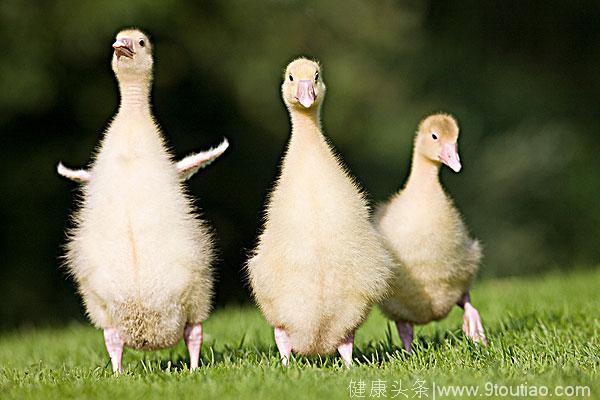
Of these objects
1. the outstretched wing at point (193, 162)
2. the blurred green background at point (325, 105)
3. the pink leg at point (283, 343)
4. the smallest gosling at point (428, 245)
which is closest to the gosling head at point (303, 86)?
the outstretched wing at point (193, 162)

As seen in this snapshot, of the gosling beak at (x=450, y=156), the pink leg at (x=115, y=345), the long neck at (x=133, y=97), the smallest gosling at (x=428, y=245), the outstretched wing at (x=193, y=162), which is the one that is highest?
the long neck at (x=133, y=97)

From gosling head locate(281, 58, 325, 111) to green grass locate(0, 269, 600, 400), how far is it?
1.49 meters

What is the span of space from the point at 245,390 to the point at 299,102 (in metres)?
1.67

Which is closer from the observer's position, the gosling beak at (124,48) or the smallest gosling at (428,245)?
the gosling beak at (124,48)

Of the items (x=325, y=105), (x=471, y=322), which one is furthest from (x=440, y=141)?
(x=325, y=105)

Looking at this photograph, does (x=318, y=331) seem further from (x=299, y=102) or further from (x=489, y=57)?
(x=489, y=57)

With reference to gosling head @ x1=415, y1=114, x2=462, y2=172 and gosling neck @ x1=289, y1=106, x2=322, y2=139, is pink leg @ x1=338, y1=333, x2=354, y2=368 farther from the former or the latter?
gosling head @ x1=415, y1=114, x2=462, y2=172

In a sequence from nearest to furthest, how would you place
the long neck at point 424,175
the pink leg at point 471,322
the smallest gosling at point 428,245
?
the smallest gosling at point 428,245 < the pink leg at point 471,322 < the long neck at point 424,175

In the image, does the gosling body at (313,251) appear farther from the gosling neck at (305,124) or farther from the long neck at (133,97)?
the long neck at (133,97)

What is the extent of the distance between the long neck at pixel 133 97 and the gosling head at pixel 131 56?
0.04 metres

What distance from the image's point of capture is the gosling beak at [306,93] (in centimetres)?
553

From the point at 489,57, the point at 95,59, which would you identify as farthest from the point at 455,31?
the point at 95,59

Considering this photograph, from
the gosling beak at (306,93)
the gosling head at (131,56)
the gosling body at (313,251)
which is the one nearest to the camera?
the gosling body at (313,251)

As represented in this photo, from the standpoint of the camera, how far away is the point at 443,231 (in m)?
6.51
